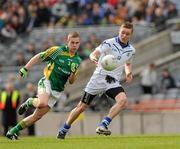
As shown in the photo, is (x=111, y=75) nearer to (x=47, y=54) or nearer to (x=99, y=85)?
(x=99, y=85)

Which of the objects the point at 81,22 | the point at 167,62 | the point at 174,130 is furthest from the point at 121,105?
the point at 81,22

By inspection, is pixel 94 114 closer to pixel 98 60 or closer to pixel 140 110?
pixel 140 110

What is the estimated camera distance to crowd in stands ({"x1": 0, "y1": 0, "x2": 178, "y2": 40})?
33.3m

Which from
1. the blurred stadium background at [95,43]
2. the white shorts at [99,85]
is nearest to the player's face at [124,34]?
the white shorts at [99,85]

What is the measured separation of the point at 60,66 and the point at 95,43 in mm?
14240

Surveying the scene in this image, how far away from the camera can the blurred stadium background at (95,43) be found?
28094 mm

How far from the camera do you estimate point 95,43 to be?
3228 cm

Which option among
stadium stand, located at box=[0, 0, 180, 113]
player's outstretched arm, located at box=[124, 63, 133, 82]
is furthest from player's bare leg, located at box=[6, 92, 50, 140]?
stadium stand, located at box=[0, 0, 180, 113]

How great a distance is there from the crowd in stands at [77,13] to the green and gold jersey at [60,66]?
597 inches

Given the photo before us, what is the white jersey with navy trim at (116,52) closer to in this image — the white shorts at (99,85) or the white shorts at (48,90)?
the white shorts at (99,85)

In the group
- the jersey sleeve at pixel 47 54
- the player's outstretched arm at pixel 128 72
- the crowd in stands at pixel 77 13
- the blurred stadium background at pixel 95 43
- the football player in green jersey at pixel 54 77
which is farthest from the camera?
the crowd in stands at pixel 77 13

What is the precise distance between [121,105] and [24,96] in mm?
11616

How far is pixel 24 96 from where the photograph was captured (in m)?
29.1

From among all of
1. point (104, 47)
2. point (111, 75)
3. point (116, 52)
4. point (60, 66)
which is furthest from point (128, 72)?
point (60, 66)
